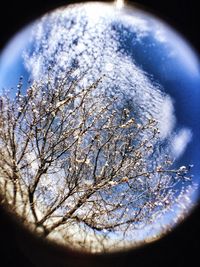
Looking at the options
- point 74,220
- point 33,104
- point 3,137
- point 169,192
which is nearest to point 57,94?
point 33,104

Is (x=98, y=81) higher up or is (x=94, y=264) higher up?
(x=98, y=81)

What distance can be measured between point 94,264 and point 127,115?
249 centimetres

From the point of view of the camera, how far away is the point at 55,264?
5.03m

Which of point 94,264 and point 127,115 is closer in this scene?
point 94,264

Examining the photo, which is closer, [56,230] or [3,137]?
[56,230]

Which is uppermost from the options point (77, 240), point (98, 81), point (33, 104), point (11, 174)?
point (98, 81)

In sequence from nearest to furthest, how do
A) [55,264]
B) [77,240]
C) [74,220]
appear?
[55,264], [77,240], [74,220]

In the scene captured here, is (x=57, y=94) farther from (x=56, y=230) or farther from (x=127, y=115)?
(x=56, y=230)

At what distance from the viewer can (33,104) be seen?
19.9ft

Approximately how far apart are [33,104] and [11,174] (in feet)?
4.17

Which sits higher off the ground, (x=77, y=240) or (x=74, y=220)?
(x=74, y=220)

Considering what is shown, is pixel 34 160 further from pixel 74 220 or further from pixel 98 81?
pixel 98 81

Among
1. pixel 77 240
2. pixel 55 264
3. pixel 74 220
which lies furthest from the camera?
pixel 74 220

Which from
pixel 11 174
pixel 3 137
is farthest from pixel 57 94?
pixel 11 174
